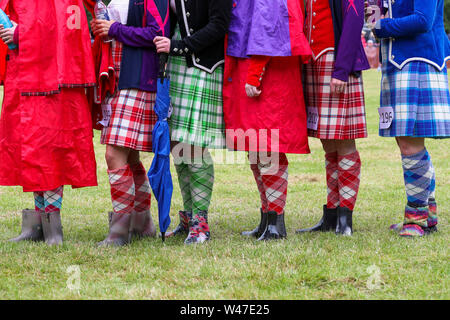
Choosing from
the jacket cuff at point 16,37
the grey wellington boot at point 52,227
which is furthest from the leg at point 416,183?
the jacket cuff at point 16,37

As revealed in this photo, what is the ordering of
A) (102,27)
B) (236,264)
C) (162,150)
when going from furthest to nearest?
(102,27), (162,150), (236,264)

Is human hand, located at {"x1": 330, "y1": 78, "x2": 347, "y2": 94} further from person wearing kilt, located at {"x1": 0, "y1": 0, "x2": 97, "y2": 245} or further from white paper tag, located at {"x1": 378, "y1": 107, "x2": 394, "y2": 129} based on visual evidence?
person wearing kilt, located at {"x1": 0, "y1": 0, "x2": 97, "y2": 245}

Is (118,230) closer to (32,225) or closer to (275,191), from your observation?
(32,225)

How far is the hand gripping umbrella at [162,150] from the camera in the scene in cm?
393

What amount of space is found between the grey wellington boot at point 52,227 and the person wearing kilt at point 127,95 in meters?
0.31

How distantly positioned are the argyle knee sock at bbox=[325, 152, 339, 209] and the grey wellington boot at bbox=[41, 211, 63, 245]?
191 centimetres

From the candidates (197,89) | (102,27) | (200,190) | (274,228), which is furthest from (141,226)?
(102,27)

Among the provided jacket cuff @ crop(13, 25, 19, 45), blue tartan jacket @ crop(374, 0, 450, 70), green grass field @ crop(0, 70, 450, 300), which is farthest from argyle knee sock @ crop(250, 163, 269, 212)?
jacket cuff @ crop(13, 25, 19, 45)

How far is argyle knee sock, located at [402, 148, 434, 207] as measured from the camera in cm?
426

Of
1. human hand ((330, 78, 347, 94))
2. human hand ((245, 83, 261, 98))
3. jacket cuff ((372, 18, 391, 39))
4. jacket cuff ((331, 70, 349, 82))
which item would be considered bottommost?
human hand ((245, 83, 261, 98))

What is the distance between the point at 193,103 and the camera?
13.4ft

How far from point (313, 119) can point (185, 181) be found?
0.99 metres

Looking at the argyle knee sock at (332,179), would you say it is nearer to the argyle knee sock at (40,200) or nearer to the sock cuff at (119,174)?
the sock cuff at (119,174)

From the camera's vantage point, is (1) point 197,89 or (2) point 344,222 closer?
(1) point 197,89
